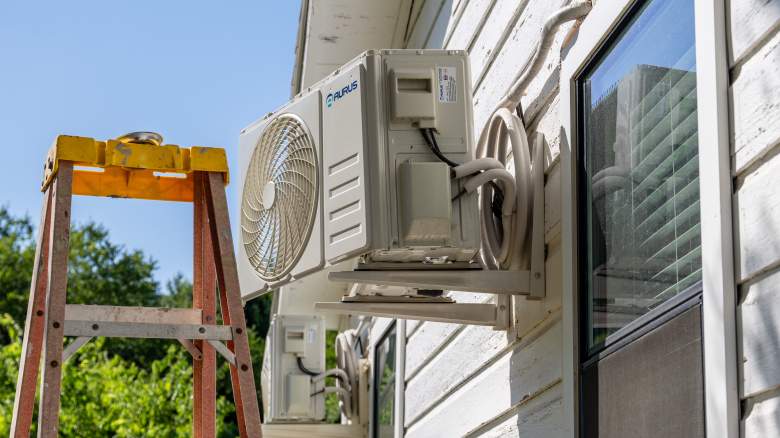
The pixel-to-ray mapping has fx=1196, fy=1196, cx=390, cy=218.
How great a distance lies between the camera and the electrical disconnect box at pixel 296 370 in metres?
7.00

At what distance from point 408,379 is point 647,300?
2866 mm

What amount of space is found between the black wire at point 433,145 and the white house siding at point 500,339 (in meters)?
0.30

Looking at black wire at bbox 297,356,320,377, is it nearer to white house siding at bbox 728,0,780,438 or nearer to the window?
the window

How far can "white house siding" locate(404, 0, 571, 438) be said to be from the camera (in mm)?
3000

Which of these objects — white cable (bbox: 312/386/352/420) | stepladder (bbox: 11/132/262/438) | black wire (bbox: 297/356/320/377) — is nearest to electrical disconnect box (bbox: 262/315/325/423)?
black wire (bbox: 297/356/320/377)

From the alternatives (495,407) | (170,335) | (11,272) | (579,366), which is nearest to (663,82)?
(579,366)

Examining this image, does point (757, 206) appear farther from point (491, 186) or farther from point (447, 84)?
point (491, 186)

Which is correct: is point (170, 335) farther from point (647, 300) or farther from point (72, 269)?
point (72, 269)

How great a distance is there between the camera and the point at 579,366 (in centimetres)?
270

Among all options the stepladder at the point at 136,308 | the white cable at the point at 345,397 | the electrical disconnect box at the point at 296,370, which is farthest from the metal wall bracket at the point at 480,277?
the white cable at the point at 345,397

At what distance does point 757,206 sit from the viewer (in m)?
1.86

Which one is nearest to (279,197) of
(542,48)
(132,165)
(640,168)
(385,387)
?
(132,165)

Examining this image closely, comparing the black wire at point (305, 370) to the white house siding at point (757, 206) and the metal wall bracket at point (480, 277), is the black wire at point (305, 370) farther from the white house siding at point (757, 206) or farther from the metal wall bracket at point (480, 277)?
the white house siding at point (757, 206)

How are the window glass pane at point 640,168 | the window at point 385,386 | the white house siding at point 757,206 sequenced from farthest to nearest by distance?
the window at point 385,386 → the window glass pane at point 640,168 → the white house siding at point 757,206
